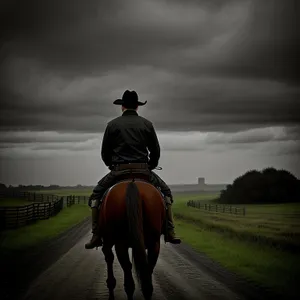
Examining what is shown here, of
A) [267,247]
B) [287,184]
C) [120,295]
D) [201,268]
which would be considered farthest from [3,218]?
[287,184]

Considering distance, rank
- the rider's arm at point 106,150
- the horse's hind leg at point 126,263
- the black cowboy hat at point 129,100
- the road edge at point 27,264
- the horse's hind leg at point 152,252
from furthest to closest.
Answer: the road edge at point 27,264 → the black cowboy hat at point 129,100 → the rider's arm at point 106,150 → the horse's hind leg at point 152,252 → the horse's hind leg at point 126,263

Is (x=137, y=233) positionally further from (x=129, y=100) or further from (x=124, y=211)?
(x=129, y=100)

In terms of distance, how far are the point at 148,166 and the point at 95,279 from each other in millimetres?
3938

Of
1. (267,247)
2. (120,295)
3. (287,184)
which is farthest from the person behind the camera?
(287,184)

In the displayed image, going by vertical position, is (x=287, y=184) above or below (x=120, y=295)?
above

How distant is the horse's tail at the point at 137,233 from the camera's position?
27.8ft

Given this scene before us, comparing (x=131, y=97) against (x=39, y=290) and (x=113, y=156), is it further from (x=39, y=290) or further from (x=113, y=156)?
(x=39, y=290)

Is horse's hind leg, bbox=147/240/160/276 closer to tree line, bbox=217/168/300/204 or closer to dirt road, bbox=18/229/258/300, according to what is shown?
dirt road, bbox=18/229/258/300

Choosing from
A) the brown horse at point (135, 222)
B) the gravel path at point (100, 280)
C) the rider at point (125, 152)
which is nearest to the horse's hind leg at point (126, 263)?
the brown horse at point (135, 222)

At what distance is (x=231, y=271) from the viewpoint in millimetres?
13961

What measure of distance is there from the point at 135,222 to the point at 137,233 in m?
0.19

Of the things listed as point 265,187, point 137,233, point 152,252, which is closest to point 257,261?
point 152,252

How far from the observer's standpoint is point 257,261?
15875 mm

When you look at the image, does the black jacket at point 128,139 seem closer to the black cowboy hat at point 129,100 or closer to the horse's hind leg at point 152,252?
the black cowboy hat at point 129,100
